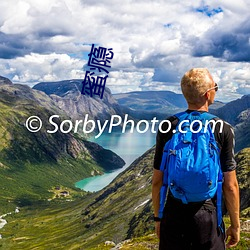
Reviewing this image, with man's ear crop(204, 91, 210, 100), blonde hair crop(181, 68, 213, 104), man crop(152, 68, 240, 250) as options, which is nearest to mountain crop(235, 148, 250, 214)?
man crop(152, 68, 240, 250)

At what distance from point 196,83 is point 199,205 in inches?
137

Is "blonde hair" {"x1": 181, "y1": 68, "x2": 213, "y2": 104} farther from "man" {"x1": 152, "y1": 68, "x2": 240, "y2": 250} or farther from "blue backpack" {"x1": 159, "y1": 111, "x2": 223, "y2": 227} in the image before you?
"blue backpack" {"x1": 159, "y1": 111, "x2": 223, "y2": 227}

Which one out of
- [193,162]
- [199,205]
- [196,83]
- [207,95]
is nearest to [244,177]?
[207,95]

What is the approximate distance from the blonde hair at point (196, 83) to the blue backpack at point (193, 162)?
0.67 meters

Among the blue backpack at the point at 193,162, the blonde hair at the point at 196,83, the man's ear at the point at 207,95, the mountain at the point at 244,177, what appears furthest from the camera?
the mountain at the point at 244,177

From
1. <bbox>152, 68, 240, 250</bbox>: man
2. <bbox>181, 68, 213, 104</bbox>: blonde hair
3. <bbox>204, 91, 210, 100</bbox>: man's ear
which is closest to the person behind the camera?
<bbox>152, 68, 240, 250</bbox>: man

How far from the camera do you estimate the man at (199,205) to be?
10648 millimetres

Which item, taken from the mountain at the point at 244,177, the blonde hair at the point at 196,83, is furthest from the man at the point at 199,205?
the mountain at the point at 244,177

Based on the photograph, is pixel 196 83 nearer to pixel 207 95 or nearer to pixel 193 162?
pixel 207 95

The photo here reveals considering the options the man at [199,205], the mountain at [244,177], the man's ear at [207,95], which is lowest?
the man at [199,205]

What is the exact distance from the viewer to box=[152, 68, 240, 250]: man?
1065cm

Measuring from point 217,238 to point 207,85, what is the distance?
14.8 ft

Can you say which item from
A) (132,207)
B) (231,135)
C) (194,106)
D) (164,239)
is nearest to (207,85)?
(194,106)

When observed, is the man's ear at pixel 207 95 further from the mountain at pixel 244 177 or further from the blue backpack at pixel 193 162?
the mountain at pixel 244 177
